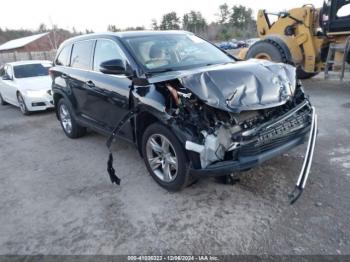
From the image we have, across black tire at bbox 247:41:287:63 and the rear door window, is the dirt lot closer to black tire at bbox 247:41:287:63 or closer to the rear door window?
the rear door window

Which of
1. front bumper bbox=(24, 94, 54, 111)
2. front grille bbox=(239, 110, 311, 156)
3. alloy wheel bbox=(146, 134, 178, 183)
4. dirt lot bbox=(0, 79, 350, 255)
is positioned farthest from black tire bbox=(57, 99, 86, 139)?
front grille bbox=(239, 110, 311, 156)

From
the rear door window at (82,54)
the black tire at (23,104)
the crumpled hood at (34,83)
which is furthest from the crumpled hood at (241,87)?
the black tire at (23,104)

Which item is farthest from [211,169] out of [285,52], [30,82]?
[30,82]

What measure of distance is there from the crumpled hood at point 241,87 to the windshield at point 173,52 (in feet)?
1.77

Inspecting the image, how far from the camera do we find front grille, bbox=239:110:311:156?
3136 millimetres

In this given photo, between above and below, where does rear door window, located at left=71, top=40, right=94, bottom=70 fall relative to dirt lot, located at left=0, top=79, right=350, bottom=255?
above

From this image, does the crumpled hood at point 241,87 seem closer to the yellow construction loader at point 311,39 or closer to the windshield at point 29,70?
the yellow construction loader at point 311,39

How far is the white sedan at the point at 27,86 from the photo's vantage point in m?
8.52

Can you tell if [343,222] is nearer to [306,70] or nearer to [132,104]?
[132,104]

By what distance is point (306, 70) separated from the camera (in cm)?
893

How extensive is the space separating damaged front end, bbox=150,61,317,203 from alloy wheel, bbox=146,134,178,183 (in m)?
0.35

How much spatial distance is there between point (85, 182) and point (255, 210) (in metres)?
2.31

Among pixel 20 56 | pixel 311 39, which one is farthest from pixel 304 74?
pixel 20 56

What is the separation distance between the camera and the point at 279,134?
10.9ft
